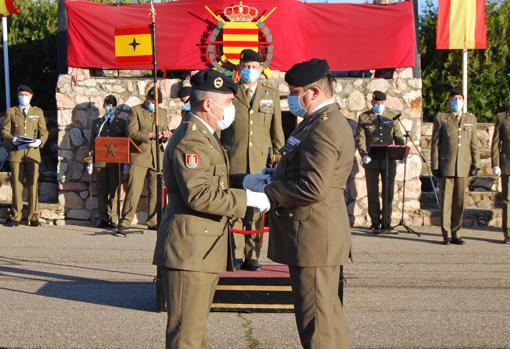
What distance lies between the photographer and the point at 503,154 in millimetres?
12781

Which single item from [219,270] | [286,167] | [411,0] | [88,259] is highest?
[411,0]

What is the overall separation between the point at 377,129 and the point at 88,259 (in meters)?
5.09

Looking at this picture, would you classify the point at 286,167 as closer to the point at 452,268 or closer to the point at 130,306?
the point at 130,306

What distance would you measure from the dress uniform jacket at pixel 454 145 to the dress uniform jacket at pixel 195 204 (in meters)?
7.67

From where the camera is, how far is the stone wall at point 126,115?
14.2 metres

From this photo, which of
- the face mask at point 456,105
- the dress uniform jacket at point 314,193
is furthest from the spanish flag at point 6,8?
the dress uniform jacket at point 314,193

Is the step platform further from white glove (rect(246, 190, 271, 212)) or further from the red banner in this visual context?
the red banner

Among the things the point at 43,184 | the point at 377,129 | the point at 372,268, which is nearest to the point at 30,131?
the point at 43,184

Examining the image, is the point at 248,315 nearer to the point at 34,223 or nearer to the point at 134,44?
the point at 134,44

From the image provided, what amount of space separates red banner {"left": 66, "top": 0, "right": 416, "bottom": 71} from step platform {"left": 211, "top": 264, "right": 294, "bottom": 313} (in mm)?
6561

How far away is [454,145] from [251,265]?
4.89m

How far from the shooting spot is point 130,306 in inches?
320

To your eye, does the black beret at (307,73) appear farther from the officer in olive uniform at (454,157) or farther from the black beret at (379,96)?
the black beret at (379,96)

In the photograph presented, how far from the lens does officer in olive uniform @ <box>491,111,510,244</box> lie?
12.7m
